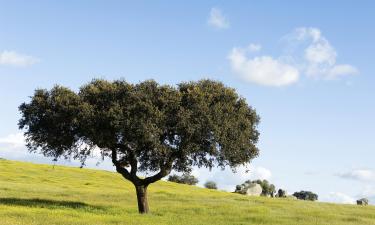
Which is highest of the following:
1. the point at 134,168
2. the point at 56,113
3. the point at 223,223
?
the point at 56,113

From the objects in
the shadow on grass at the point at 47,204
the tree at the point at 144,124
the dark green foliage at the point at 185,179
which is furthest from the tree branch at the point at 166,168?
the dark green foliage at the point at 185,179

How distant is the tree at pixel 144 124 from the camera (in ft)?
158

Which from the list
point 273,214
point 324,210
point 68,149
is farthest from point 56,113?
point 324,210

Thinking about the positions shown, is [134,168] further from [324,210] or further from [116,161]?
[324,210]

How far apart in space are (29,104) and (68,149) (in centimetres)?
560

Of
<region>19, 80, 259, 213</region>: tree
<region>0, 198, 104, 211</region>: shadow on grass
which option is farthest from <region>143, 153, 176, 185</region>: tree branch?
<region>0, 198, 104, 211</region>: shadow on grass

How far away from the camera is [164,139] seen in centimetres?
5016

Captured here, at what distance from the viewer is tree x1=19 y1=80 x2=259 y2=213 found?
48.2m

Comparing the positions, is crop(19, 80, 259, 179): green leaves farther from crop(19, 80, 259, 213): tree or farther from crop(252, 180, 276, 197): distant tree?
crop(252, 180, 276, 197): distant tree

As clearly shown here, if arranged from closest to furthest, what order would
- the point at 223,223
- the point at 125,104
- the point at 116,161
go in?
A: the point at 223,223 < the point at 125,104 < the point at 116,161

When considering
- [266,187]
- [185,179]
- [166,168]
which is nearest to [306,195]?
[266,187]

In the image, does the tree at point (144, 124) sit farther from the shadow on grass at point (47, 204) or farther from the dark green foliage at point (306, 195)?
the dark green foliage at point (306, 195)

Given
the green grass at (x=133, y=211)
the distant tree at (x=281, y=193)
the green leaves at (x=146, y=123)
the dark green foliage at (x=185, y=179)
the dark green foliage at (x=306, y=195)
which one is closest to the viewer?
the green grass at (x=133, y=211)

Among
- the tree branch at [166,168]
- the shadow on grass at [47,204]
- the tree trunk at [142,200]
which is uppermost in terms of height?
the tree branch at [166,168]
